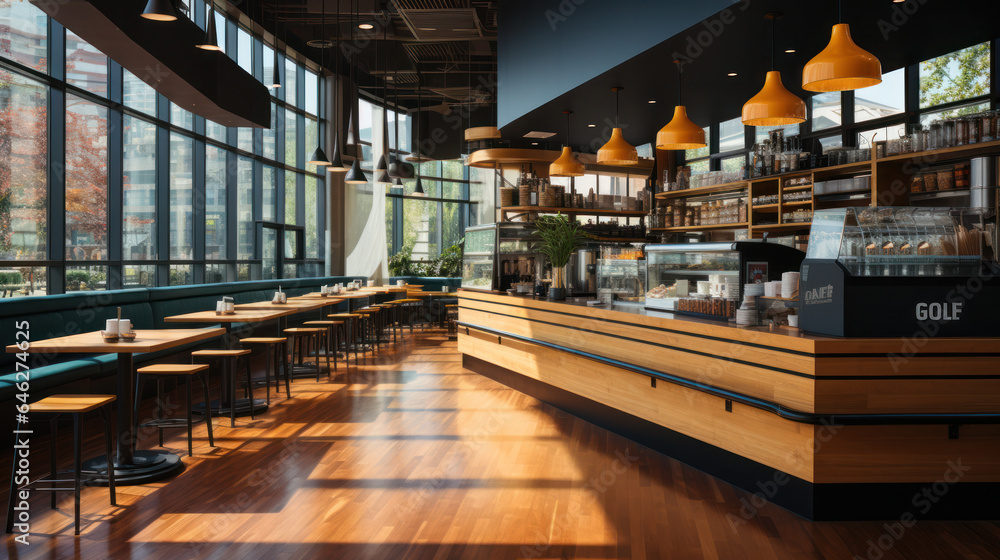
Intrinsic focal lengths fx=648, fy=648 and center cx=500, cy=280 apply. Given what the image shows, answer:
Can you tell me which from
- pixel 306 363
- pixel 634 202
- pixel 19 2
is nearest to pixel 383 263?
pixel 306 363

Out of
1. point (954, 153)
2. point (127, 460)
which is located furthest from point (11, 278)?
point (954, 153)

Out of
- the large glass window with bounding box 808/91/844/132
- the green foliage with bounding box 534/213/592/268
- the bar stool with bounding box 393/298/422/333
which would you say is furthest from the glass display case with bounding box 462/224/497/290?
the large glass window with bounding box 808/91/844/132

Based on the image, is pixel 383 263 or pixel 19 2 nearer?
pixel 19 2

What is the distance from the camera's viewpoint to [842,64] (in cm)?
361

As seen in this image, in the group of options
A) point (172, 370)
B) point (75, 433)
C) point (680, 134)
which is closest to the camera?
point (75, 433)

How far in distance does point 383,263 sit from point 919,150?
10.2m

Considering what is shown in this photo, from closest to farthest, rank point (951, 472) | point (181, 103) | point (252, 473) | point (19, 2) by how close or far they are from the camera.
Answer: point (951, 472), point (252, 473), point (19, 2), point (181, 103)

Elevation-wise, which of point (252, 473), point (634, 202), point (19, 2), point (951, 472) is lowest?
point (252, 473)

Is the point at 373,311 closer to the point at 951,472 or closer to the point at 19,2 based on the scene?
the point at 19,2

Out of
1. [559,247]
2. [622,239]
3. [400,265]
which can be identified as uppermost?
[622,239]

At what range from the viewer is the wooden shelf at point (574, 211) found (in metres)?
8.64

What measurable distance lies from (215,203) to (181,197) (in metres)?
0.92

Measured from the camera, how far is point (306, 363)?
8.69 m

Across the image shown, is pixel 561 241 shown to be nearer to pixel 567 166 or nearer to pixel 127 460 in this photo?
pixel 567 166
